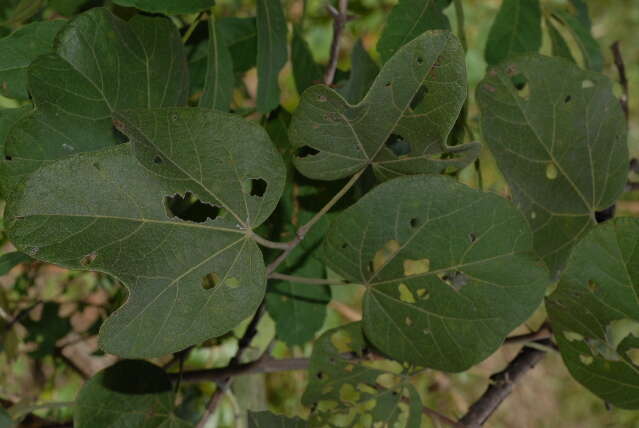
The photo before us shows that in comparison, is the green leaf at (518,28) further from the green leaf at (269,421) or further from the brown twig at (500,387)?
the green leaf at (269,421)

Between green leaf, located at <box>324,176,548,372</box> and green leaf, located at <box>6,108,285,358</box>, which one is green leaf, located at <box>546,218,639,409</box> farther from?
green leaf, located at <box>6,108,285,358</box>

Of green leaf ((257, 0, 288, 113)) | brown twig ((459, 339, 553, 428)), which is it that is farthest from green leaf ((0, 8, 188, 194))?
brown twig ((459, 339, 553, 428))

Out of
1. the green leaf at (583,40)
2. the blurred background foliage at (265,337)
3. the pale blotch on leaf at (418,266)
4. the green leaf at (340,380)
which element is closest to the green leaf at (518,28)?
the green leaf at (583,40)

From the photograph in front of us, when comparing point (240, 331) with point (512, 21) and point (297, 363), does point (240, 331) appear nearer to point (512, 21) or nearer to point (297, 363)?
point (297, 363)

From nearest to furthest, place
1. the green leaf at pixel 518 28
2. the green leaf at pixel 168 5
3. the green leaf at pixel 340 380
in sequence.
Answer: the green leaf at pixel 168 5 < the green leaf at pixel 340 380 < the green leaf at pixel 518 28

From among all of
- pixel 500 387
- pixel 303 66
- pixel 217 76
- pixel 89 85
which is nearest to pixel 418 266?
pixel 500 387

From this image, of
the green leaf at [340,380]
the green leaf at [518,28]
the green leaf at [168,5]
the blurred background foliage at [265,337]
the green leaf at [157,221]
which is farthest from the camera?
the blurred background foliage at [265,337]

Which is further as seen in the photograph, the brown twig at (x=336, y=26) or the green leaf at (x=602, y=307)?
the brown twig at (x=336, y=26)
